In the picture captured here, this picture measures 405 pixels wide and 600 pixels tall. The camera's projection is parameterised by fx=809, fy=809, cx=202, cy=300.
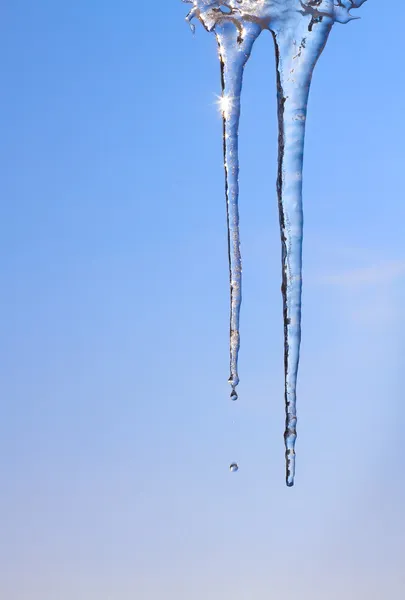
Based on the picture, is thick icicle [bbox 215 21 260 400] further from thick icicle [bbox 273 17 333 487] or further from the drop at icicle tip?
thick icicle [bbox 273 17 333 487]

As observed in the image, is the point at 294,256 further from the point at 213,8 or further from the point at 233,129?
the point at 213,8

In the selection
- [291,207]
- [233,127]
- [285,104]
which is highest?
[285,104]

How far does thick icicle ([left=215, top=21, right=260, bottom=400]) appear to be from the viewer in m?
6.54

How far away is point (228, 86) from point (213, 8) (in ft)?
2.67

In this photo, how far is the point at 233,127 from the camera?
6547mm

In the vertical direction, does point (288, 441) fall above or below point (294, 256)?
below

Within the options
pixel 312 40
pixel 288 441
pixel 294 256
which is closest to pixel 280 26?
pixel 312 40

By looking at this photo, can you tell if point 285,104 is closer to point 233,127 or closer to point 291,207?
point 233,127

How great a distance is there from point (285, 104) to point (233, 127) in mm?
486

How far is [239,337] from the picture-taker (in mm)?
6770

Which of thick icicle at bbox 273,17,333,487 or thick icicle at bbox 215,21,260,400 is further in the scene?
thick icicle at bbox 215,21,260,400

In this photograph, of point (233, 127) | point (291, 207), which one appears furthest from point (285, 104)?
point (291, 207)

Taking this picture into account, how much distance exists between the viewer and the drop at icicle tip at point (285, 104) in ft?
19.9

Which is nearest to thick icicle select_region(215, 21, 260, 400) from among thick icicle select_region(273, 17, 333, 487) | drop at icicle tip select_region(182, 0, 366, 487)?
drop at icicle tip select_region(182, 0, 366, 487)
